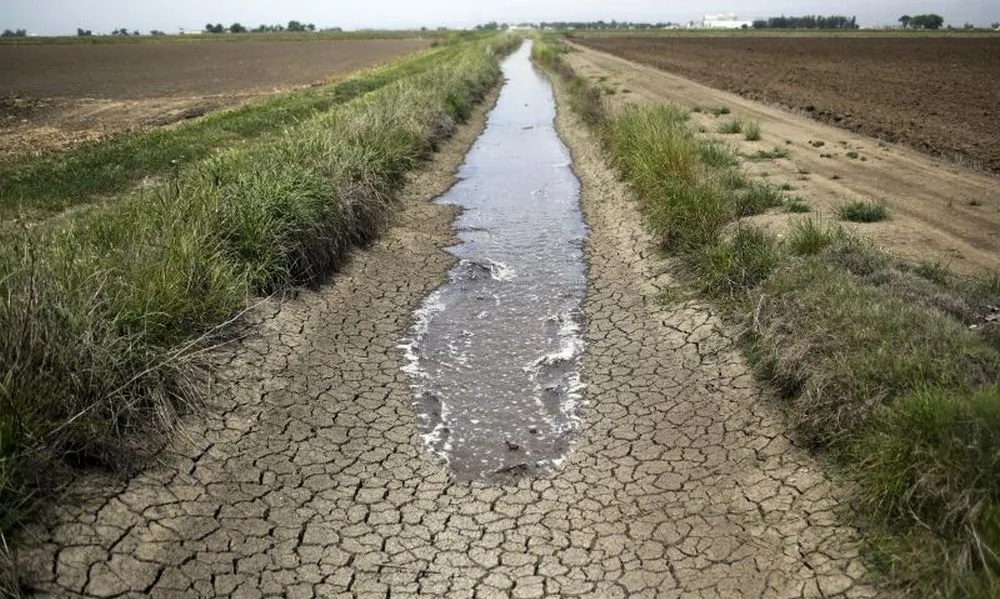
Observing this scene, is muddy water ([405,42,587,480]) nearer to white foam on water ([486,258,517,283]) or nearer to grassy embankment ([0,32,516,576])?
white foam on water ([486,258,517,283])

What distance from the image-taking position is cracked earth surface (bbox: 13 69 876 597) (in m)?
3.97

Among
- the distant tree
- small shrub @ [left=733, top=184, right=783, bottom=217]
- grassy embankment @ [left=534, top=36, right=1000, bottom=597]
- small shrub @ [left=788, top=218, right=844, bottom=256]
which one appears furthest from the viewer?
the distant tree

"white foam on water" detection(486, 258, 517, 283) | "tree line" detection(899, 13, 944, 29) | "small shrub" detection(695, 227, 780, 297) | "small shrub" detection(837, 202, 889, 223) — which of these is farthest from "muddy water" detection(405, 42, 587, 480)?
"tree line" detection(899, 13, 944, 29)

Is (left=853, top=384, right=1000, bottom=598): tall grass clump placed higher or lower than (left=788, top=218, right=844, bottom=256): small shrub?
higher

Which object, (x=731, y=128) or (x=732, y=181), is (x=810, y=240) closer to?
(x=732, y=181)

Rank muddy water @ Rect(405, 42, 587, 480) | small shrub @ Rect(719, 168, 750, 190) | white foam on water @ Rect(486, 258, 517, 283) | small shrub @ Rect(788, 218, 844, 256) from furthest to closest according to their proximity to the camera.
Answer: small shrub @ Rect(719, 168, 750, 190), white foam on water @ Rect(486, 258, 517, 283), small shrub @ Rect(788, 218, 844, 256), muddy water @ Rect(405, 42, 587, 480)

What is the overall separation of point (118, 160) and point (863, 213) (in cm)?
1101

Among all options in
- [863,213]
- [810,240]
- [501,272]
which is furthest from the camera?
[863,213]

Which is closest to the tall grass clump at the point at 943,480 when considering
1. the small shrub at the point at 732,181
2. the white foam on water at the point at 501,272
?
the white foam on water at the point at 501,272

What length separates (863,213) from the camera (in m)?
9.60

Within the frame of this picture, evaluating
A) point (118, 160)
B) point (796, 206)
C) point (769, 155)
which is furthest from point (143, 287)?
point (769, 155)

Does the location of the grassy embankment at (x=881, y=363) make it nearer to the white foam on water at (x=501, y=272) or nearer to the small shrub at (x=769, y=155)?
the white foam on water at (x=501, y=272)

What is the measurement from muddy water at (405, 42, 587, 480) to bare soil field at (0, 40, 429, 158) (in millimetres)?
9264

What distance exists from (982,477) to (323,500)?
3.35 meters
